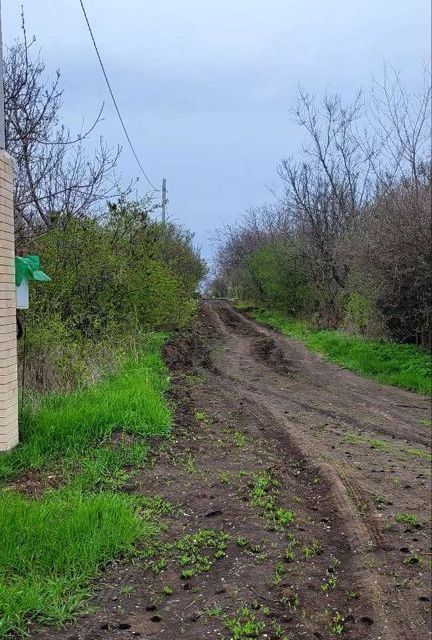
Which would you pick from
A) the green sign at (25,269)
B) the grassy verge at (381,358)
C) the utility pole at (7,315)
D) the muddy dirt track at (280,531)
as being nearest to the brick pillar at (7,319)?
the utility pole at (7,315)

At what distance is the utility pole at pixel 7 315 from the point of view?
5.14 metres

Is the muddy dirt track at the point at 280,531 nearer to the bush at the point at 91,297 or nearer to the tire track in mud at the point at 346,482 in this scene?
the tire track in mud at the point at 346,482

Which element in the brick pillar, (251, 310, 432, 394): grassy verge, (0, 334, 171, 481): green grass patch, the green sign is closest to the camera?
the brick pillar

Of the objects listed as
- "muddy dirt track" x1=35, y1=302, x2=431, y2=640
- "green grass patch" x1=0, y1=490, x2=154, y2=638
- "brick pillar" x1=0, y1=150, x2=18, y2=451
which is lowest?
"muddy dirt track" x1=35, y1=302, x2=431, y2=640

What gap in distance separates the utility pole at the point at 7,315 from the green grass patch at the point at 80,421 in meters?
0.23

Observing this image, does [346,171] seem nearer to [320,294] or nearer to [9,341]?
[320,294]

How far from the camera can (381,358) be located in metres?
12.9

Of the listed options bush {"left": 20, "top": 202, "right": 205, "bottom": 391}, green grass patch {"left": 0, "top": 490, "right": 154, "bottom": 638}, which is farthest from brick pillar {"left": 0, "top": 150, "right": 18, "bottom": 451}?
bush {"left": 20, "top": 202, "right": 205, "bottom": 391}

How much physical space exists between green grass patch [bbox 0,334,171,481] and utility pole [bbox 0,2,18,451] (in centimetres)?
23

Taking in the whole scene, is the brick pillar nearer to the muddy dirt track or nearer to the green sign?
the green sign

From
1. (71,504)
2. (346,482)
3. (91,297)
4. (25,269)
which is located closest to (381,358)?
(91,297)

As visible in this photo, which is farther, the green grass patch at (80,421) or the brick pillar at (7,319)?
the green grass patch at (80,421)

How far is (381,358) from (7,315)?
943 cm

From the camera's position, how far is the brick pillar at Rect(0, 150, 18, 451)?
16.9ft
